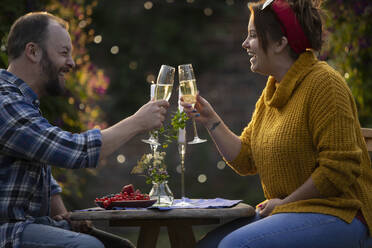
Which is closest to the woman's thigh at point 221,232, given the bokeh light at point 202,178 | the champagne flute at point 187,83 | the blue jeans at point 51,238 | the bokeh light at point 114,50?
the champagne flute at point 187,83

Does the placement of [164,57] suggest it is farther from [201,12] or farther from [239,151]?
[239,151]

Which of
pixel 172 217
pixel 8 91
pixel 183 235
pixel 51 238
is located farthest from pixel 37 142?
pixel 183 235

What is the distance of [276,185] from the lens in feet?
8.07

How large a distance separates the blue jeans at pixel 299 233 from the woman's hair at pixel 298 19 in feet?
2.60

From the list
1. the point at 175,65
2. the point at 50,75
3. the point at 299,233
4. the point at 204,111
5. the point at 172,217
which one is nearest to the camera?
the point at 299,233

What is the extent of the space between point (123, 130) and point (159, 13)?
509 centimetres

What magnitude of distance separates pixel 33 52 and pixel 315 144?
4.25 ft

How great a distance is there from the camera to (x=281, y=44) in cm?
256

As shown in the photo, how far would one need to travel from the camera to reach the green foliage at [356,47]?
392 centimetres

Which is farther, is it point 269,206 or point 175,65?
point 175,65

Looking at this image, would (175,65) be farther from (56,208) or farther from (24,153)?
(24,153)

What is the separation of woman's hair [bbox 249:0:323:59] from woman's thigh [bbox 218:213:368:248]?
80 centimetres

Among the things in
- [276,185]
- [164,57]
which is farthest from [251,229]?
[164,57]

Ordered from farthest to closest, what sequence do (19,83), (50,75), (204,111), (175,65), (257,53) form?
(175,65) → (204,111) → (257,53) → (50,75) → (19,83)
